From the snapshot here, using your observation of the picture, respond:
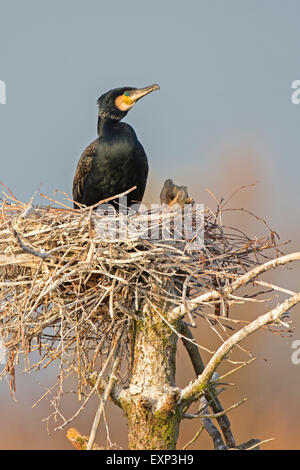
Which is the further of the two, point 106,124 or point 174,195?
point 106,124

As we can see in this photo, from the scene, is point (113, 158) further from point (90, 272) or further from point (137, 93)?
point (90, 272)

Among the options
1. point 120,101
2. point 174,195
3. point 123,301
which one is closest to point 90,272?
point 123,301

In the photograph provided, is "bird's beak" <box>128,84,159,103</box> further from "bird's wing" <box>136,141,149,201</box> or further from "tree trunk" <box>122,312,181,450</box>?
"tree trunk" <box>122,312,181,450</box>

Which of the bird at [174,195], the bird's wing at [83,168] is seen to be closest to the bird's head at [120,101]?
the bird's wing at [83,168]

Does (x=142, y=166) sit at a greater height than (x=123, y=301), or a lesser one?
greater

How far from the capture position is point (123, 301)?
3.35 meters

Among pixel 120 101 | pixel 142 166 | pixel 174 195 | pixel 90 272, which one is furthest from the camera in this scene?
pixel 120 101

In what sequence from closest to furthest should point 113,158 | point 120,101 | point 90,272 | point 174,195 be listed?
point 90,272
point 174,195
point 113,158
point 120,101

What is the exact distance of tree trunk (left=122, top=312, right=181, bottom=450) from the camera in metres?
3.26

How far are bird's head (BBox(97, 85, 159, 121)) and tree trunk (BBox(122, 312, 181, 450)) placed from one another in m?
1.84

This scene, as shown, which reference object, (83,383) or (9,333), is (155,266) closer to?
(83,383)

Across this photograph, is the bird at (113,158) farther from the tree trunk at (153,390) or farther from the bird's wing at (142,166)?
the tree trunk at (153,390)

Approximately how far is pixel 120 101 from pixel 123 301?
6.22 feet

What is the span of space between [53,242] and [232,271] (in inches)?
38.5
